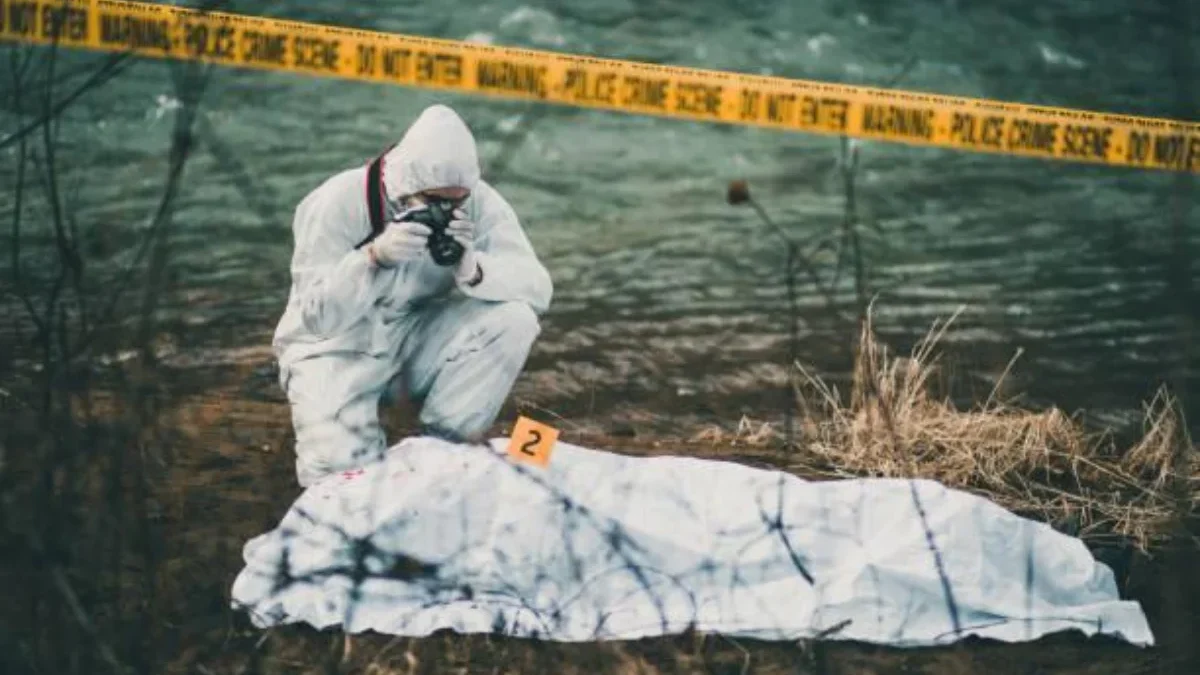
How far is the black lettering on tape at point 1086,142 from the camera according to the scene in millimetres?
5285

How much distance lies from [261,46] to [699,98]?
3.92ft

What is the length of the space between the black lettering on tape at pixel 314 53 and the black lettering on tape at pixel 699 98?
94 centimetres

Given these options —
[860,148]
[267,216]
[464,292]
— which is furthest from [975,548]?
[267,216]

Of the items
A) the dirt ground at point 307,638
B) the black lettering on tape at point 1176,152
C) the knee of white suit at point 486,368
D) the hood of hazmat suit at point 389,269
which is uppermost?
the black lettering on tape at point 1176,152

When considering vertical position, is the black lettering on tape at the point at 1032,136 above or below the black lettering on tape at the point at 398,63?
below

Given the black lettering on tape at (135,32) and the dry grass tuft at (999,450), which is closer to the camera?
the black lettering on tape at (135,32)

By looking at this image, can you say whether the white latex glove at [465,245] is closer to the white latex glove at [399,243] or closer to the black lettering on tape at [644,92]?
the white latex glove at [399,243]

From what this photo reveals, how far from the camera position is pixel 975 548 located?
17.0 feet

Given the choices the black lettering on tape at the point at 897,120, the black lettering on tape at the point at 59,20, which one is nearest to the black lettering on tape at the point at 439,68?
the black lettering on tape at the point at 59,20

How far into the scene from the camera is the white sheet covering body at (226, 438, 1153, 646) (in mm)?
5133

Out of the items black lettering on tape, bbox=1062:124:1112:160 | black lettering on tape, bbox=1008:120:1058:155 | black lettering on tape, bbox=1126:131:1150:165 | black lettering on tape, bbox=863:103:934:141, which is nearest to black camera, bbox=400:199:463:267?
black lettering on tape, bbox=863:103:934:141

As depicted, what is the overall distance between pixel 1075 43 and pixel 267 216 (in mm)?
2269

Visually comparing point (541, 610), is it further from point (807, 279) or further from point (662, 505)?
point (807, 279)

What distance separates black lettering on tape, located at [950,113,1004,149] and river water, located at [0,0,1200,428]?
70 millimetres
